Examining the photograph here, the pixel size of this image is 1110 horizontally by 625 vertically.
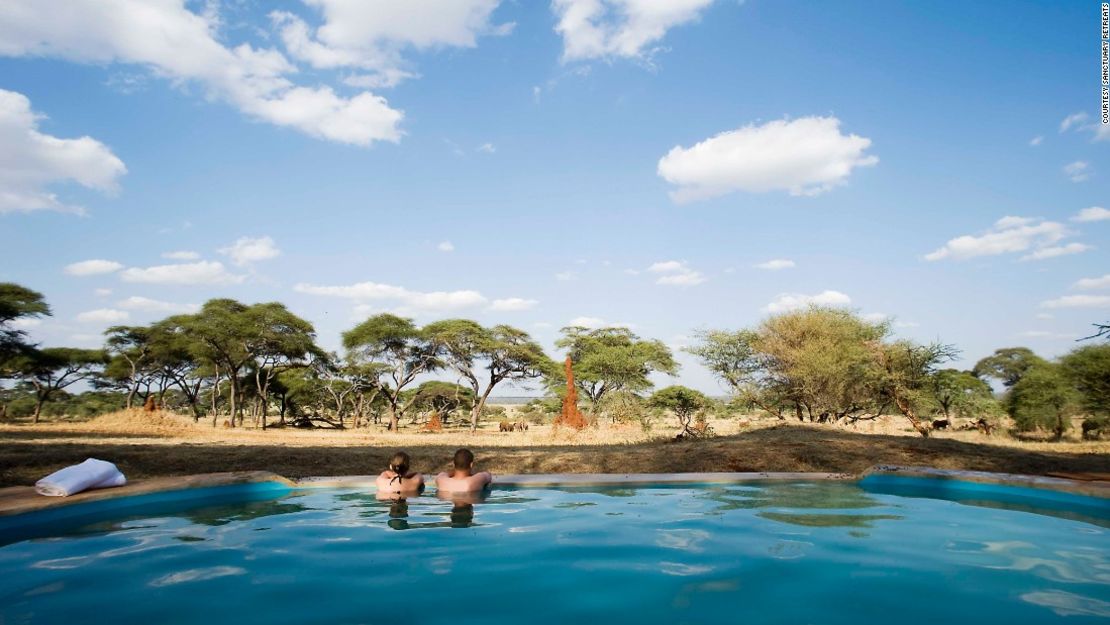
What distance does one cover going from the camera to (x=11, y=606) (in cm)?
367

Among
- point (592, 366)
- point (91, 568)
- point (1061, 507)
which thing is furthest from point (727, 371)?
point (91, 568)

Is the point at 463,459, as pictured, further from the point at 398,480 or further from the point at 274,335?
the point at 274,335

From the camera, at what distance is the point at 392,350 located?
117 feet

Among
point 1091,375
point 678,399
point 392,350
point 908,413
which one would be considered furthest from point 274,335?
point 1091,375

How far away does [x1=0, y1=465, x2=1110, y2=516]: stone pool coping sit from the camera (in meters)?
6.33

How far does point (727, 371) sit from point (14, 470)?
28.2 meters

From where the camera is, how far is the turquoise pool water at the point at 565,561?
12.1 feet

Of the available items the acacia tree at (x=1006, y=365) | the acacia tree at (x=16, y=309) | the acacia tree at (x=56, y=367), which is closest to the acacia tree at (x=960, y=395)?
the acacia tree at (x=1006, y=365)

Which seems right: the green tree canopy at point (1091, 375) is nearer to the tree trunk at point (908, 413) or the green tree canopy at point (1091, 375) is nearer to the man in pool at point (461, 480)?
the tree trunk at point (908, 413)

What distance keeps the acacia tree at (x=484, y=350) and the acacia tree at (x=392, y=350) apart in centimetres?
94

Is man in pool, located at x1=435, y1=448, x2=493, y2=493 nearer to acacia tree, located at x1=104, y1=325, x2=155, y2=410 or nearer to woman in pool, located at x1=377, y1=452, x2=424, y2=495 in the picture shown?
woman in pool, located at x1=377, y1=452, x2=424, y2=495

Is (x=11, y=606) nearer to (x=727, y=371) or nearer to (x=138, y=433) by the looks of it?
(x=138, y=433)

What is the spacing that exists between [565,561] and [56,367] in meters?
46.9

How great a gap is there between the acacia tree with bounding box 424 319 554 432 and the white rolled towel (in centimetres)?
2696
